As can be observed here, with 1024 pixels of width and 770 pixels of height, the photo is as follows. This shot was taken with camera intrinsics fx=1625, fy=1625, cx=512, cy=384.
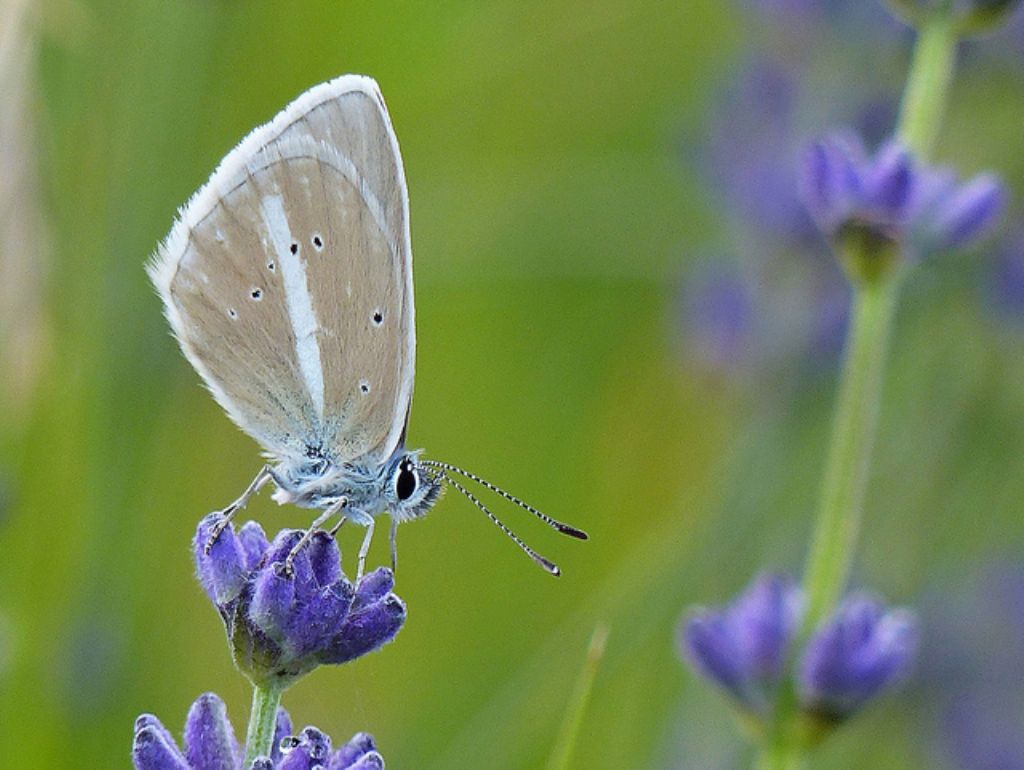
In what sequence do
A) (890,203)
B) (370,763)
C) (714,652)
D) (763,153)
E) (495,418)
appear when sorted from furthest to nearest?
1. (763,153)
2. (495,418)
3. (890,203)
4. (714,652)
5. (370,763)

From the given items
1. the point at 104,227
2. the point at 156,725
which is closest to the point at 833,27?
the point at 104,227

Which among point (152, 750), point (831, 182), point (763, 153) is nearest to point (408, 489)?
point (152, 750)

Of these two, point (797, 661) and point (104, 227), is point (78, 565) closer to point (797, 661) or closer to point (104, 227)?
point (104, 227)

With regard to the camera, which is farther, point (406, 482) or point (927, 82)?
point (927, 82)

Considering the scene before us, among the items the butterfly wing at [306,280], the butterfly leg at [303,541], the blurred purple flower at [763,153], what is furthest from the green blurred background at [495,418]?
the butterfly leg at [303,541]

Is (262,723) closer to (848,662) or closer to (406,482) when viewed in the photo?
(406,482)

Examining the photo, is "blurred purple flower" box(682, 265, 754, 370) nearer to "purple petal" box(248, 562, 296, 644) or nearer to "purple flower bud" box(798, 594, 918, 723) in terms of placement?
"purple flower bud" box(798, 594, 918, 723)

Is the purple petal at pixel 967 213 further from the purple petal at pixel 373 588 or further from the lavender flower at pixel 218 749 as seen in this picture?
the lavender flower at pixel 218 749
